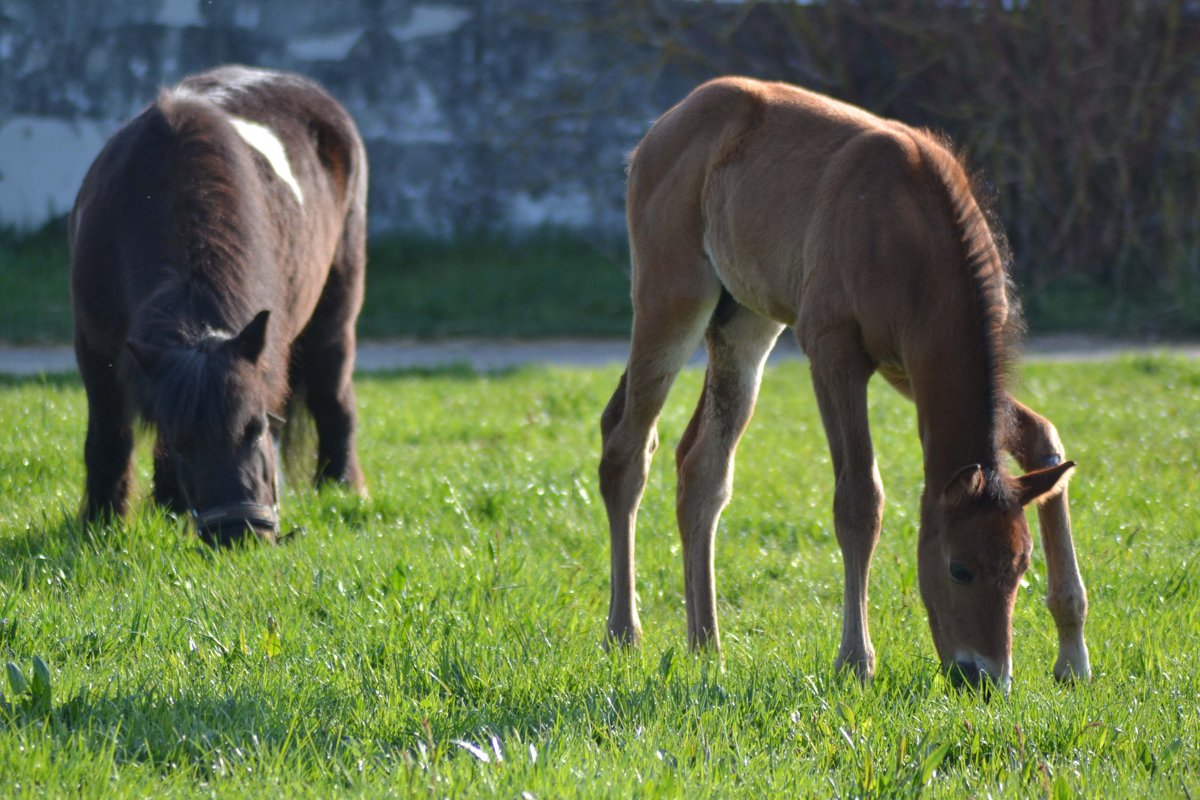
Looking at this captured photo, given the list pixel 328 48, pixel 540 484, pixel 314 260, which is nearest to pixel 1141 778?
pixel 540 484

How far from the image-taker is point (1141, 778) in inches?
110

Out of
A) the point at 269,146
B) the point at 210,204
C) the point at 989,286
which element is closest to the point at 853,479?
the point at 989,286

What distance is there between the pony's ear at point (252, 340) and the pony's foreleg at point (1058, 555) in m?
2.39

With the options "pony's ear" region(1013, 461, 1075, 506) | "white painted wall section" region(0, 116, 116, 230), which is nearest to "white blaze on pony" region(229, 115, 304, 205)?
"pony's ear" region(1013, 461, 1075, 506)

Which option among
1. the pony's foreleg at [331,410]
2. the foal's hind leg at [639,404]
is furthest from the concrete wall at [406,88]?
the foal's hind leg at [639,404]

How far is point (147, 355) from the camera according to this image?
4.35 metres

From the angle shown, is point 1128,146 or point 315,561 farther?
point 1128,146

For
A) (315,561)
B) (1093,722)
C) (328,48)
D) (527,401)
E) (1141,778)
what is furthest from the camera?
(328,48)

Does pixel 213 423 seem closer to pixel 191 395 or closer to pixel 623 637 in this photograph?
pixel 191 395

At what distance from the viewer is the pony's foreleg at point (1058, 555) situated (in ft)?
11.8

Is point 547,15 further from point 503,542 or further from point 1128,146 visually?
point 503,542

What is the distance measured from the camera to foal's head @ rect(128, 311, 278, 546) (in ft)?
14.2

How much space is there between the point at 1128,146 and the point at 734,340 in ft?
27.2

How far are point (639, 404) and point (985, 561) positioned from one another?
139 centimetres
